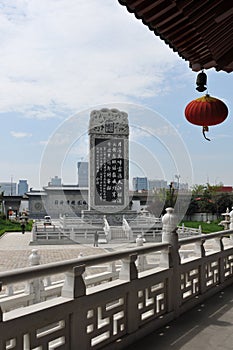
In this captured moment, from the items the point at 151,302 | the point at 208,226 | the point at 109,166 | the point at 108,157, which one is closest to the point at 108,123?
the point at 108,157

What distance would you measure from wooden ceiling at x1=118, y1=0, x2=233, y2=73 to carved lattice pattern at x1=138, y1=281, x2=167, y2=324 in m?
1.92

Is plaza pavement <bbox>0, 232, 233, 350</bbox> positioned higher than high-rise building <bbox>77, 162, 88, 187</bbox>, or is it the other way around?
high-rise building <bbox>77, 162, 88, 187</bbox>

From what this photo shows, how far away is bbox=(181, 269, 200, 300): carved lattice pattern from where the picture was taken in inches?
164

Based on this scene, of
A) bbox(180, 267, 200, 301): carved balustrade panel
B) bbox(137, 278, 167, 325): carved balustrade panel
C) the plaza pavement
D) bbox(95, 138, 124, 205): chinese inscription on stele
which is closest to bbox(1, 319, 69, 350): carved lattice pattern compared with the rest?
the plaza pavement

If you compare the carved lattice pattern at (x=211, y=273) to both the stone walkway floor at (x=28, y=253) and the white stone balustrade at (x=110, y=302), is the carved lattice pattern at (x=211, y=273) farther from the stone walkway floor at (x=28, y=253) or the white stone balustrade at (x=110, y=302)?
the stone walkway floor at (x=28, y=253)

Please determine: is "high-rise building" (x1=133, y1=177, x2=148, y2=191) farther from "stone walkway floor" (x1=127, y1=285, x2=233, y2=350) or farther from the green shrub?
"stone walkway floor" (x1=127, y1=285, x2=233, y2=350)

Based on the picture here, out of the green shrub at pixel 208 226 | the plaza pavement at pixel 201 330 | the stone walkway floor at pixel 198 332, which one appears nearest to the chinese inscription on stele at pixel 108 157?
the green shrub at pixel 208 226

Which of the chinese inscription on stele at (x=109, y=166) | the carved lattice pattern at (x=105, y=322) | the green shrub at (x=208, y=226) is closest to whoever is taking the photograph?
the carved lattice pattern at (x=105, y=322)

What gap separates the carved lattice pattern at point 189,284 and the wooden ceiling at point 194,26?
210 centimetres

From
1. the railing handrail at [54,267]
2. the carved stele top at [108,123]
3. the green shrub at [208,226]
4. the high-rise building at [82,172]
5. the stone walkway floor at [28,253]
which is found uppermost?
the carved stele top at [108,123]

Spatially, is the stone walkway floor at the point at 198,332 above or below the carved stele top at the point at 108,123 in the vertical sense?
below

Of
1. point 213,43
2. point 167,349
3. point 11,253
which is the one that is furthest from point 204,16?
point 11,253

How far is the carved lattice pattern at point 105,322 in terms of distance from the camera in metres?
2.77

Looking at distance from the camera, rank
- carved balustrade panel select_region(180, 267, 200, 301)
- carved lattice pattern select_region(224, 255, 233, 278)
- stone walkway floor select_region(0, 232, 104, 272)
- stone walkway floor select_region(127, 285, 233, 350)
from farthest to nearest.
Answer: stone walkway floor select_region(0, 232, 104, 272)
carved lattice pattern select_region(224, 255, 233, 278)
carved balustrade panel select_region(180, 267, 200, 301)
stone walkway floor select_region(127, 285, 233, 350)
